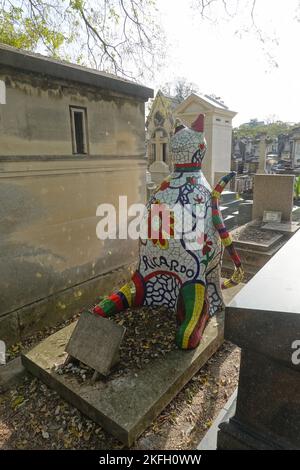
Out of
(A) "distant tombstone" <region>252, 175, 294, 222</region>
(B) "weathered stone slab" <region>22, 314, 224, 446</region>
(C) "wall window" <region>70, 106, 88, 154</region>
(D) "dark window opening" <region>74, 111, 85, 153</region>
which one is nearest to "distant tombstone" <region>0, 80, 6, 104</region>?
(C) "wall window" <region>70, 106, 88, 154</region>

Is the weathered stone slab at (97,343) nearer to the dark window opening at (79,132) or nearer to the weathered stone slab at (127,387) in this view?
the weathered stone slab at (127,387)

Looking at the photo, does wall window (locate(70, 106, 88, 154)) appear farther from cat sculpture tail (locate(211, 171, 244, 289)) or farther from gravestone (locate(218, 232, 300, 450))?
gravestone (locate(218, 232, 300, 450))

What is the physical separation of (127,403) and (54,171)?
3244mm

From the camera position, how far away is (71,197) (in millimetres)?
4715

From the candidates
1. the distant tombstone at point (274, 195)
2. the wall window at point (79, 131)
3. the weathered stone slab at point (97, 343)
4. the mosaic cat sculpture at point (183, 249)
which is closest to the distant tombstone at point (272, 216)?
the distant tombstone at point (274, 195)

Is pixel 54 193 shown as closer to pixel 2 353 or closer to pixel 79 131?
pixel 79 131

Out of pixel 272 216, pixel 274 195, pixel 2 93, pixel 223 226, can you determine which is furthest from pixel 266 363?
pixel 274 195

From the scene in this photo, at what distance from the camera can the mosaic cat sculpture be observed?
3.49 m

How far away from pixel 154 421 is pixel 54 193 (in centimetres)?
328

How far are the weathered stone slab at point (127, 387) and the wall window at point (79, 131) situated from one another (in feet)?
9.86

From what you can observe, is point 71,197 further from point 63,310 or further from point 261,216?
point 261,216

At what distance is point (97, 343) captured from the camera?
122 inches

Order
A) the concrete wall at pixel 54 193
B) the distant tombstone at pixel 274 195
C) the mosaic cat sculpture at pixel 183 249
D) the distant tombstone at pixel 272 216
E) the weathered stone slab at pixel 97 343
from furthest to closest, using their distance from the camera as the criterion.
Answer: the distant tombstone at pixel 272 216 < the distant tombstone at pixel 274 195 < the concrete wall at pixel 54 193 < the mosaic cat sculpture at pixel 183 249 < the weathered stone slab at pixel 97 343

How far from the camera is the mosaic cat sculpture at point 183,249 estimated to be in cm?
349
